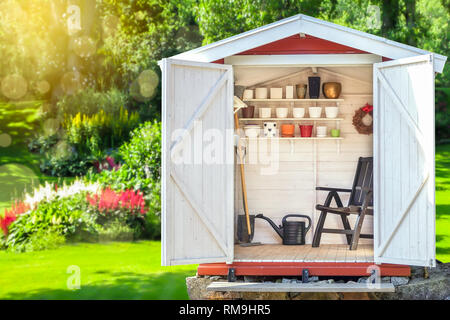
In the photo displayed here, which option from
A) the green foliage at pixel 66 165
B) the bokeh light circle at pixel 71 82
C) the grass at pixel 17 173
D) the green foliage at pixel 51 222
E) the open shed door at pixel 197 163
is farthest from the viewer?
the bokeh light circle at pixel 71 82

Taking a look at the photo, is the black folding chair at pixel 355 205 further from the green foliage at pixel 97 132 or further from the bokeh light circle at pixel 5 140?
the bokeh light circle at pixel 5 140

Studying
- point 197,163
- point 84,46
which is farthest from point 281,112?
point 84,46

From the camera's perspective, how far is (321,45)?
252 inches

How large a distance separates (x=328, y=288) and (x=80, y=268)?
3.97m

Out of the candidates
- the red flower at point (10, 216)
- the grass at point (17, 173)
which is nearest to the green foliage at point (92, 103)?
the grass at point (17, 173)

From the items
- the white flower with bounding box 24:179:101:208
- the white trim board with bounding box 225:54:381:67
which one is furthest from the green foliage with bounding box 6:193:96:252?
the white trim board with bounding box 225:54:381:67

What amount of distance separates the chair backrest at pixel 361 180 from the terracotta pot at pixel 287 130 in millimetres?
900

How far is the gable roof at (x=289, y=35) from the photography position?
6145 mm

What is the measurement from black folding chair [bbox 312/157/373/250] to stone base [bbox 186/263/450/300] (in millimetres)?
889

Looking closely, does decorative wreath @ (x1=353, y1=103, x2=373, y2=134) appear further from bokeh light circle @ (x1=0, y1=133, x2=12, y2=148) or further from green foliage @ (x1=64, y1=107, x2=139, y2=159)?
bokeh light circle @ (x1=0, y1=133, x2=12, y2=148)

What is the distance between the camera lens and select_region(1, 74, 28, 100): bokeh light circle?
23.8 m
